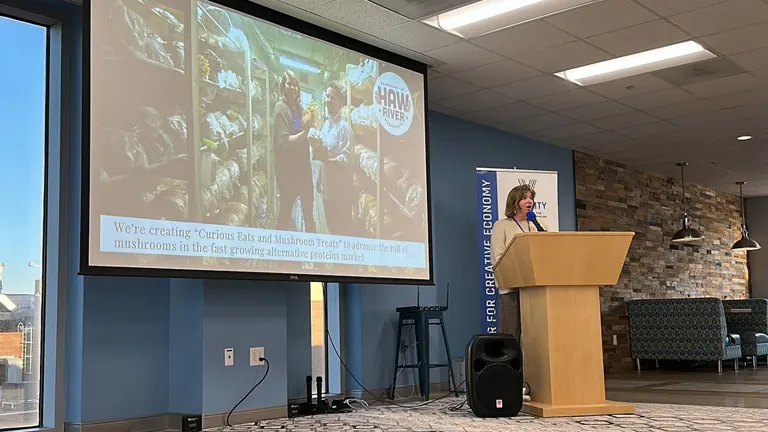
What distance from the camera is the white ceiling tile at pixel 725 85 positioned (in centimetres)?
634

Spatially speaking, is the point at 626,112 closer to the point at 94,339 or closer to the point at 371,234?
the point at 371,234

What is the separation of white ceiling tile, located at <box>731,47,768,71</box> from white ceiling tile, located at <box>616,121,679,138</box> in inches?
66.7

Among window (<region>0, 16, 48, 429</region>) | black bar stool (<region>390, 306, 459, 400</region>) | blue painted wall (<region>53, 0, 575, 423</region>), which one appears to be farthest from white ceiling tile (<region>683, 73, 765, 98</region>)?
window (<region>0, 16, 48, 429</region>)

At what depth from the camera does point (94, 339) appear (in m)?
4.32

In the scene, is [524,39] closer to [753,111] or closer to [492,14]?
[492,14]

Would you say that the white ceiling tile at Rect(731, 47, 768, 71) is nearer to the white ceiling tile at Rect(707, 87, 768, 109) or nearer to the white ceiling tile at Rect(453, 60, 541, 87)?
the white ceiling tile at Rect(707, 87, 768, 109)

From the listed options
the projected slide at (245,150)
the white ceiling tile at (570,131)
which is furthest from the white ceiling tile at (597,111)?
the projected slide at (245,150)

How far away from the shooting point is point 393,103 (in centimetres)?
565

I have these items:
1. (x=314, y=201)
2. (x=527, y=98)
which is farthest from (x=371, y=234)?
(x=527, y=98)

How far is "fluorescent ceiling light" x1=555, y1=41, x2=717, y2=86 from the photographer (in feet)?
18.8

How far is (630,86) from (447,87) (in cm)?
154

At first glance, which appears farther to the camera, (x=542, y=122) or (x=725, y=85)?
(x=542, y=122)

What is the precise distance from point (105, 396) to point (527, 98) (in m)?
4.25

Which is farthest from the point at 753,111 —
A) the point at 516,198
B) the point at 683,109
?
the point at 516,198
